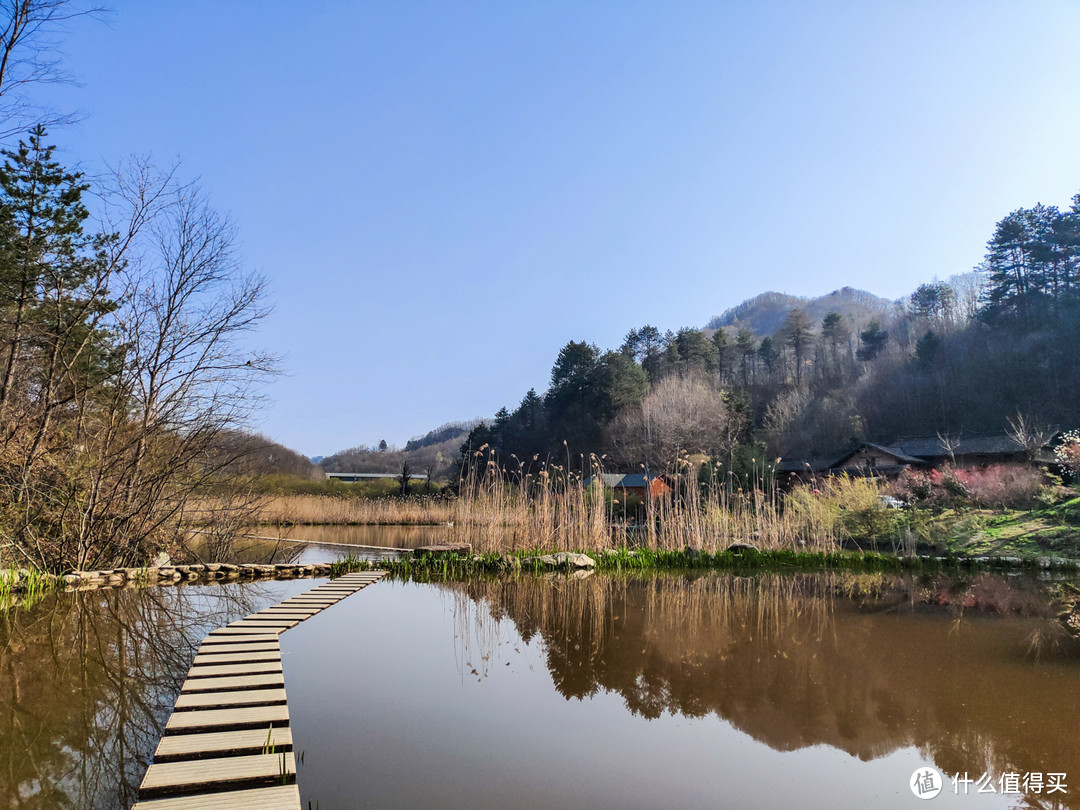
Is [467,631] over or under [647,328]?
under

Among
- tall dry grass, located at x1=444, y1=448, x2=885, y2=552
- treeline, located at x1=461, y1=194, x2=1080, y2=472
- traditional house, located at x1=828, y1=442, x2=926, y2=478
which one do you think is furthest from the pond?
traditional house, located at x1=828, y1=442, x2=926, y2=478

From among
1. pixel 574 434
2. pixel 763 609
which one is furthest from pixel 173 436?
pixel 574 434

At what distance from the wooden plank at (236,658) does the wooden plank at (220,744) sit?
3.17 feet

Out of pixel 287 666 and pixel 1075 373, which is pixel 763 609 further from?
pixel 1075 373

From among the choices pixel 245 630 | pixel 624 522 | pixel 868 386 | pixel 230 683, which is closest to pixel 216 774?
pixel 230 683

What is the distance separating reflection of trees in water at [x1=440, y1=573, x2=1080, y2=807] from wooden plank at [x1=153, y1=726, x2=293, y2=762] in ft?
4.40

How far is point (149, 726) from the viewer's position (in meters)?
2.26

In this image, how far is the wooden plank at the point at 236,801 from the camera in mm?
1589

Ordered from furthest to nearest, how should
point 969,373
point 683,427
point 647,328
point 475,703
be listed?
point 647,328 → point 969,373 → point 683,427 → point 475,703

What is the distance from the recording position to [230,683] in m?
2.62

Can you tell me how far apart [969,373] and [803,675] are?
30.4 m

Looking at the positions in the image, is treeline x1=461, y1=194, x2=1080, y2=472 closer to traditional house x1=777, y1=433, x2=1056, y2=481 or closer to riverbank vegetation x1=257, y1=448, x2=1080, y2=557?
traditional house x1=777, y1=433, x2=1056, y2=481

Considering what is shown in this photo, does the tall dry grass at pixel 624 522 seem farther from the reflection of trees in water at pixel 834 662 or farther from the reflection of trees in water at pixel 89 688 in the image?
the reflection of trees in water at pixel 89 688

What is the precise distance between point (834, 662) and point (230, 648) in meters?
3.18
